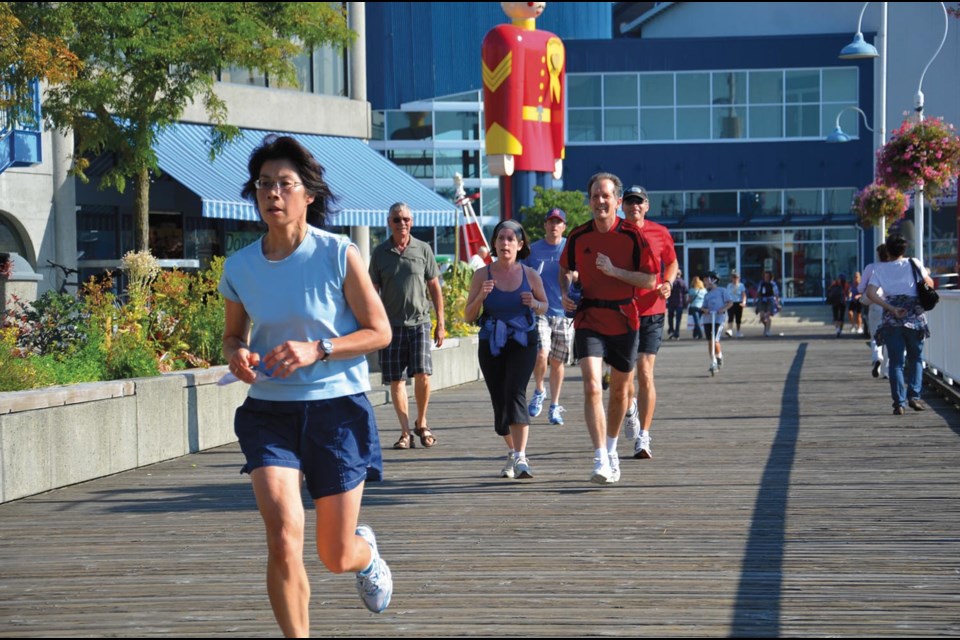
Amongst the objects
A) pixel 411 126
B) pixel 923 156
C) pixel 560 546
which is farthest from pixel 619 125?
pixel 560 546

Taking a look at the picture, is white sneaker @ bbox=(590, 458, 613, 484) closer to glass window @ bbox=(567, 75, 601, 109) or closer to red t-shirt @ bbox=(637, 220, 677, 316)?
red t-shirt @ bbox=(637, 220, 677, 316)

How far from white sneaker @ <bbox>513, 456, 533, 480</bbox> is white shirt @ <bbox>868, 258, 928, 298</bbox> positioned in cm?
563

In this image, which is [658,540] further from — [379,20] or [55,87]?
[379,20]

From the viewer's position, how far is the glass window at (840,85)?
2210 inches

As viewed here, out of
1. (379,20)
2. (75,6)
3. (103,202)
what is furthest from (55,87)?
(379,20)

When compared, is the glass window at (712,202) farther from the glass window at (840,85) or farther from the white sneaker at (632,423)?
the white sneaker at (632,423)

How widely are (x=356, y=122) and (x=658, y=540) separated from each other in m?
25.0

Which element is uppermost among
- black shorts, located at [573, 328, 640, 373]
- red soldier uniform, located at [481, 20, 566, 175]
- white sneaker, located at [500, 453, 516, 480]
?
red soldier uniform, located at [481, 20, 566, 175]

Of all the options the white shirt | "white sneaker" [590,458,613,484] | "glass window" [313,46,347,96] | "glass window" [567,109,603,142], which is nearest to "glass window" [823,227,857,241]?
"glass window" [567,109,603,142]

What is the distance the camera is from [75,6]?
18391 mm

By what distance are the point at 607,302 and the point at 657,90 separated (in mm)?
48486

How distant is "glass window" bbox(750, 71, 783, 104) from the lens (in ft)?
186

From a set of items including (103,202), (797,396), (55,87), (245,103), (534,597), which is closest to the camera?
(534,597)

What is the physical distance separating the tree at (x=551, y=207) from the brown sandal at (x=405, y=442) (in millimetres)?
26476
